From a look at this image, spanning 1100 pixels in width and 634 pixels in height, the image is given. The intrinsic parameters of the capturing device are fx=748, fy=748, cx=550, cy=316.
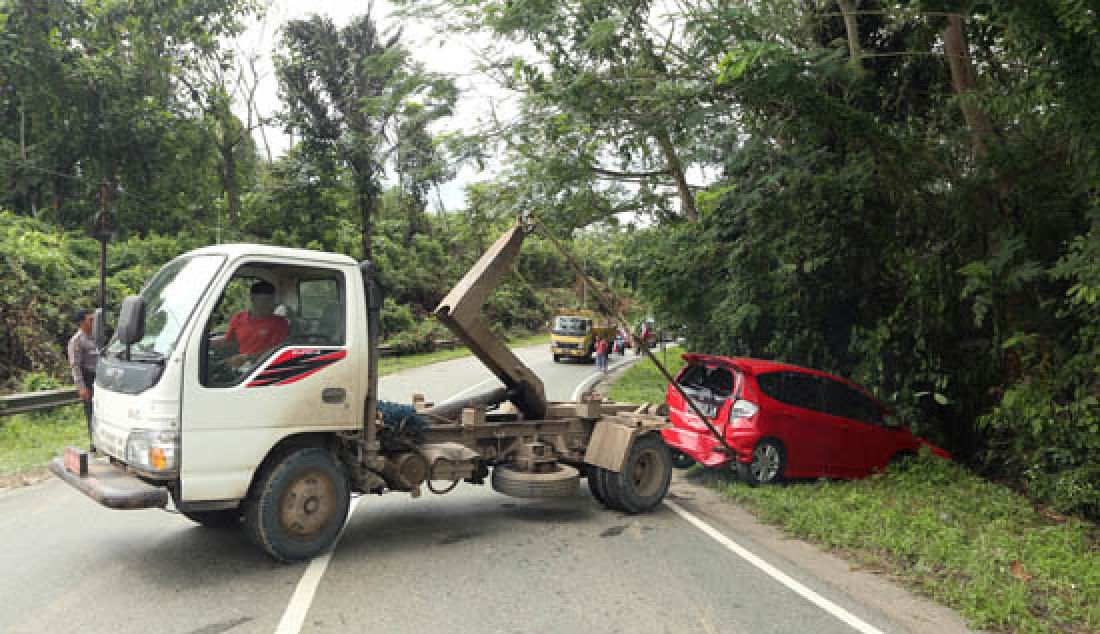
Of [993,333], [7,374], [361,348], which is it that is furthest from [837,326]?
[7,374]

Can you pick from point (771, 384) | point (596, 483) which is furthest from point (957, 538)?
point (596, 483)

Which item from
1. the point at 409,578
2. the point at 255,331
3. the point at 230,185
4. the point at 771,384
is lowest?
the point at 409,578

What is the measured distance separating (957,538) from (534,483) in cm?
389

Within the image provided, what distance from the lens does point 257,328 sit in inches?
220

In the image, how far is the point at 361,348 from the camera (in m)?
5.90

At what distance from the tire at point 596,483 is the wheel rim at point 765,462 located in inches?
85.5

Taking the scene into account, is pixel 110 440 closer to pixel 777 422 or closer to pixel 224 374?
pixel 224 374

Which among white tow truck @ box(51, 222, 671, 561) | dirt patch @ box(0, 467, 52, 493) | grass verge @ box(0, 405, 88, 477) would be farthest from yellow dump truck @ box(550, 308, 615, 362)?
white tow truck @ box(51, 222, 671, 561)

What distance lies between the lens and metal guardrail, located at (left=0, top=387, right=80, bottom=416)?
11.2 m

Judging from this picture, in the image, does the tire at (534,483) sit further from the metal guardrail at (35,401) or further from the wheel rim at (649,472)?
the metal guardrail at (35,401)

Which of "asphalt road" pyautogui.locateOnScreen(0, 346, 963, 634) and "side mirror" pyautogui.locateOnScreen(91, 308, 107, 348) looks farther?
"side mirror" pyautogui.locateOnScreen(91, 308, 107, 348)

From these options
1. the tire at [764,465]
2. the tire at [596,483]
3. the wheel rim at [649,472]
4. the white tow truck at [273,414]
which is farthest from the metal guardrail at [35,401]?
the tire at [764,465]

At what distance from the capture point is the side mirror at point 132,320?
498 cm

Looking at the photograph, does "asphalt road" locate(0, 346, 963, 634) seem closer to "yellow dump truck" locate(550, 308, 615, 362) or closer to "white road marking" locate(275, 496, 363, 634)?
"white road marking" locate(275, 496, 363, 634)
